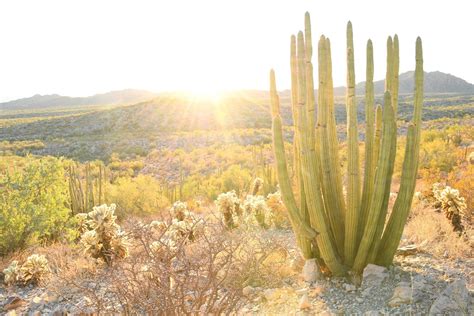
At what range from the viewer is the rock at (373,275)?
449cm

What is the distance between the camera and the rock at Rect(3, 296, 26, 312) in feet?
17.0

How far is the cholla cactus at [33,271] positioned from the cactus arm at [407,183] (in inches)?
180

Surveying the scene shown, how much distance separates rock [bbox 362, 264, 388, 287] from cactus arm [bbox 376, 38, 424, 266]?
0.29 meters

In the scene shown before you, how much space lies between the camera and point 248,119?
51688mm

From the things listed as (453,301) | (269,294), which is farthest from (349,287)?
(453,301)

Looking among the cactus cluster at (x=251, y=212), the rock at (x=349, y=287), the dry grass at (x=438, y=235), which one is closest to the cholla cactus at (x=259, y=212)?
the cactus cluster at (x=251, y=212)

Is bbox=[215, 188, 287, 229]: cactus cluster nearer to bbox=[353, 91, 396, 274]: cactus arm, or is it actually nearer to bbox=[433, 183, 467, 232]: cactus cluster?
bbox=[433, 183, 467, 232]: cactus cluster

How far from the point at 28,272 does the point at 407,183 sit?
17.0 feet

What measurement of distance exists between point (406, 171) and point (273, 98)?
68.9 inches

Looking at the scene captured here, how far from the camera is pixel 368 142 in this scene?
4.77 meters

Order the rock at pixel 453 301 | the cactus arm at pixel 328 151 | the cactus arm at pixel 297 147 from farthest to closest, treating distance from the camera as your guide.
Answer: the cactus arm at pixel 297 147 < the cactus arm at pixel 328 151 < the rock at pixel 453 301

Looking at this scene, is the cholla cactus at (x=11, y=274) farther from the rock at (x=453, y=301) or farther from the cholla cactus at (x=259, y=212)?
the rock at (x=453, y=301)

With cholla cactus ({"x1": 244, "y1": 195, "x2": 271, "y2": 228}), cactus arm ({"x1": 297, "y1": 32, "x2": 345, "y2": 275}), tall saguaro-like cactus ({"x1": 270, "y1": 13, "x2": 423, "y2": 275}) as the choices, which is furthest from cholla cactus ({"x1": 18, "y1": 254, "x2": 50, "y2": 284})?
cactus arm ({"x1": 297, "y1": 32, "x2": 345, "y2": 275})

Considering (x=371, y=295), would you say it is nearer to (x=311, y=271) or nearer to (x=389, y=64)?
(x=311, y=271)
